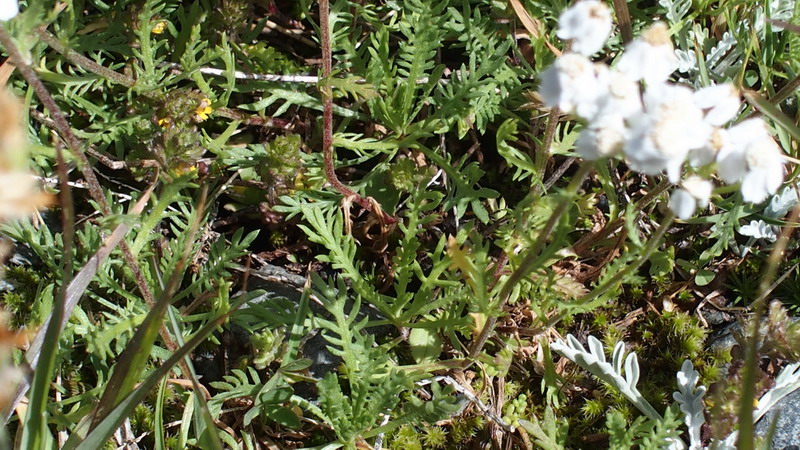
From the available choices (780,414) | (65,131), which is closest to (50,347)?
(65,131)

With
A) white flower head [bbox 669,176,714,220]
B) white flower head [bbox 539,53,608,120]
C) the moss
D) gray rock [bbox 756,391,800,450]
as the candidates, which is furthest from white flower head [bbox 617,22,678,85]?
the moss

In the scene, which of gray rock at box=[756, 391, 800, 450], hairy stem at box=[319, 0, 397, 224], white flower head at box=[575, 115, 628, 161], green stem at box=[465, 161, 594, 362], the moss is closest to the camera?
white flower head at box=[575, 115, 628, 161]

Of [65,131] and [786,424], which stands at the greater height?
[786,424]

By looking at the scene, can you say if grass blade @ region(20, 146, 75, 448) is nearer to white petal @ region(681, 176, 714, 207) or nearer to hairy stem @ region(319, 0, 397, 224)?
hairy stem @ region(319, 0, 397, 224)

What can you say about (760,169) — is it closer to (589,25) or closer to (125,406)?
(589,25)

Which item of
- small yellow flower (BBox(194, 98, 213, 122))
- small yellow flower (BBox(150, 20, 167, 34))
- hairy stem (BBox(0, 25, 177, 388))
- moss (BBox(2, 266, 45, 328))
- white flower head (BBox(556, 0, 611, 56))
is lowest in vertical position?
moss (BBox(2, 266, 45, 328))

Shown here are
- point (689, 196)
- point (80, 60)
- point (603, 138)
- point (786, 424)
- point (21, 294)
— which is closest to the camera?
point (603, 138)

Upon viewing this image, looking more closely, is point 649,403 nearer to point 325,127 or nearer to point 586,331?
point 586,331
